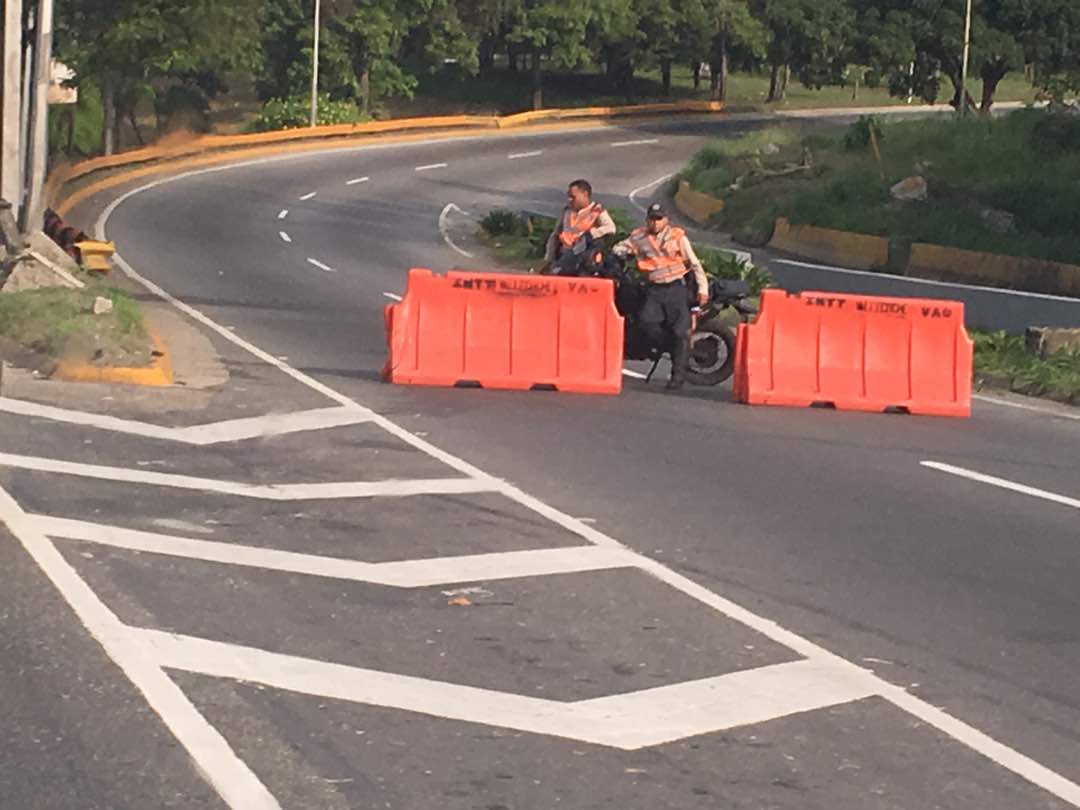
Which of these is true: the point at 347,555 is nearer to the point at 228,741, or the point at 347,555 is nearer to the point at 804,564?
the point at 804,564

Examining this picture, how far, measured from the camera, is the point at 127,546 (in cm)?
995

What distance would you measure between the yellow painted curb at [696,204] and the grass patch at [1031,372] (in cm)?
2754

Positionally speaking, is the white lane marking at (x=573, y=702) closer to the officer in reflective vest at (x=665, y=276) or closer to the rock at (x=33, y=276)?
the officer in reflective vest at (x=665, y=276)

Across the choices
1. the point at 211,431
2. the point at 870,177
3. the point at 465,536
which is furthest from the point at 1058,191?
the point at 465,536

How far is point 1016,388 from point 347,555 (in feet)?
37.8

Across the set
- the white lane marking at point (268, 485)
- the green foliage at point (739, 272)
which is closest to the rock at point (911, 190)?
the green foliage at point (739, 272)

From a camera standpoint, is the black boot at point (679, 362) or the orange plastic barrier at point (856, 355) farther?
the black boot at point (679, 362)

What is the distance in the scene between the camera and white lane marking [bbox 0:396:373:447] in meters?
13.9

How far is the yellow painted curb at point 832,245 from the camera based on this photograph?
3881cm

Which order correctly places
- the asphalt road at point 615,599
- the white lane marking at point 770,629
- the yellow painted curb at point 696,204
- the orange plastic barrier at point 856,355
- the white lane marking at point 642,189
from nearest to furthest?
the asphalt road at point 615,599 < the white lane marking at point 770,629 < the orange plastic barrier at point 856,355 < the yellow painted curb at point 696,204 < the white lane marking at point 642,189

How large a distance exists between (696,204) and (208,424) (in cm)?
3717

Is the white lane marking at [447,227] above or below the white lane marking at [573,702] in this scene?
below

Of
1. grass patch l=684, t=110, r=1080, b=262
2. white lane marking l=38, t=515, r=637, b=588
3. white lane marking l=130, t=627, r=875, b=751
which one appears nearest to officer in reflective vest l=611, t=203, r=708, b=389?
white lane marking l=38, t=515, r=637, b=588

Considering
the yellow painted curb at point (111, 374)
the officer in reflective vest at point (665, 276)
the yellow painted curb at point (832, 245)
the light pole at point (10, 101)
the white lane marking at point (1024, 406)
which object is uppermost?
the light pole at point (10, 101)
